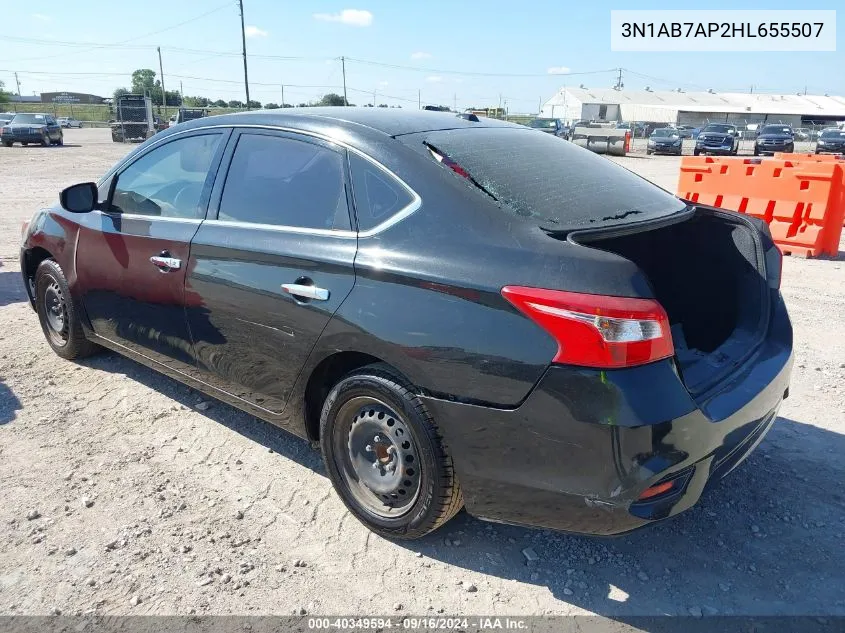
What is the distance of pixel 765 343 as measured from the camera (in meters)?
2.93

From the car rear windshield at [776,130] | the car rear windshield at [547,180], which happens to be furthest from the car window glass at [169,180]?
the car rear windshield at [776,130]

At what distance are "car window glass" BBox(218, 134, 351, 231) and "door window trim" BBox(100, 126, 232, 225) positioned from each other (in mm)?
119

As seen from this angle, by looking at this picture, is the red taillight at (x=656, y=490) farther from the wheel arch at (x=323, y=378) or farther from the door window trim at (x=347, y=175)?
the door window trim at (x=347, y=175)

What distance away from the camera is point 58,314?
4.60 metres

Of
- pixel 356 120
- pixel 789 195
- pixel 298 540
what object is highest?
pixel 356 120

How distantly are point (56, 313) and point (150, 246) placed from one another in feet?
5.28

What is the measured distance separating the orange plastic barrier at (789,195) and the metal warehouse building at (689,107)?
6829cm

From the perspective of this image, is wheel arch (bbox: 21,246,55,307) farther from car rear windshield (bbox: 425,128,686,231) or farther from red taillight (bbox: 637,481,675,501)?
red taillight (bbox: 637,481,675,501)

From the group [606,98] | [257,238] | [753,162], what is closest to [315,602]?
[257,238]

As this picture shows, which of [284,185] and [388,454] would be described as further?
[284,185]

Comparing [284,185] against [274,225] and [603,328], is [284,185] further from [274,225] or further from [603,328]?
[603,328]

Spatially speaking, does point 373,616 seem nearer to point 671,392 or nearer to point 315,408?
point 315,408

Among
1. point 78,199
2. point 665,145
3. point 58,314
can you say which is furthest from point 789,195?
point 665,145

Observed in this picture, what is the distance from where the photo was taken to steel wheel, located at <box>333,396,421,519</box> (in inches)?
103
